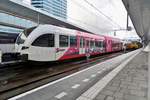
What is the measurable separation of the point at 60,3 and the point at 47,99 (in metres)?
10.6

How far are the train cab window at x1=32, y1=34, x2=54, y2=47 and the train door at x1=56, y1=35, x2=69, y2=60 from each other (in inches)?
20.5

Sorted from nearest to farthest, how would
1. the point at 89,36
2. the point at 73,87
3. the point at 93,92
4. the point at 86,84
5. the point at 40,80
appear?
the point at 93,92
the point at 73,87
the point at 86,84
the point at 40,80
the point at 89,36

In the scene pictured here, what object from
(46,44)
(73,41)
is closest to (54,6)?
(73,41)

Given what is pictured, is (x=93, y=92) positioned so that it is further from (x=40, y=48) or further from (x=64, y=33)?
(x=64, y=33)

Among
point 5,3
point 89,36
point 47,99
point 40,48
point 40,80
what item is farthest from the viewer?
point 89,36

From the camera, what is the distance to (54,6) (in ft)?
49.7

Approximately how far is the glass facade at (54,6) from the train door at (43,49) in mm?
5008

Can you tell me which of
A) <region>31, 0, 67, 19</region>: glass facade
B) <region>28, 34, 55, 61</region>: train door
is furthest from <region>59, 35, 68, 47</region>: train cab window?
<region>31, 0, 67, 19</region>: glass facade

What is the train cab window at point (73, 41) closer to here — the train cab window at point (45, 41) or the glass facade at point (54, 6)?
the train cab window at point (45, 41)

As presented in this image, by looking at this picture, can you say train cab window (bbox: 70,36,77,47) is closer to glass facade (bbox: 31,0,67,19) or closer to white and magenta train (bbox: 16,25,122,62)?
white and magenta train (bbox: 16,25,122,62)

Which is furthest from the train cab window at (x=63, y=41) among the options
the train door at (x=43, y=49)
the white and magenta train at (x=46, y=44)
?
the train door at (x=43, y=49)

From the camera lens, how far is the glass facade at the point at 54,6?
43.4 feet

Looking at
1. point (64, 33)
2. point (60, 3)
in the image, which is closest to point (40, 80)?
point (64, 33)

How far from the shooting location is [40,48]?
8.99 metres
